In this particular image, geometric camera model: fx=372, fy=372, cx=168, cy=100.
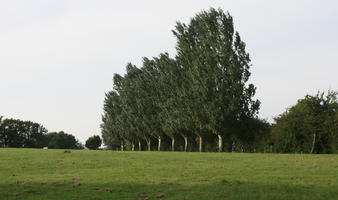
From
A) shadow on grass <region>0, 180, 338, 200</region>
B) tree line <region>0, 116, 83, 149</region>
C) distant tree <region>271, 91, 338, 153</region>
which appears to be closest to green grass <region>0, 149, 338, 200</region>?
shadow on grass <region>0, 180, 338, 200</region>

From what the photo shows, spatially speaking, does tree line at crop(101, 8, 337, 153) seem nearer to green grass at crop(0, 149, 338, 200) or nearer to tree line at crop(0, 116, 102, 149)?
green grass at crop(0, 149, 338, 200)

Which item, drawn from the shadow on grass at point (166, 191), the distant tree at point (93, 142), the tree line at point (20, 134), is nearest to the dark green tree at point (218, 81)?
the shadow on grass at point (166, 191)

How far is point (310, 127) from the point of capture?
5531 cm

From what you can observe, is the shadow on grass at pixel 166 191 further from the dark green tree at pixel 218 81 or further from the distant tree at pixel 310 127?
the distant tree at pixel 310 127

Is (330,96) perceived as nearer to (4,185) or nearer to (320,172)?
(320,172)

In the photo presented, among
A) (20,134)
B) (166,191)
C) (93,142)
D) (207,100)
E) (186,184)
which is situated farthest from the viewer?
(93,142)

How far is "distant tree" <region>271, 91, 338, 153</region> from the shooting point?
54000mm

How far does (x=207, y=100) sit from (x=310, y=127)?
55.2 feet

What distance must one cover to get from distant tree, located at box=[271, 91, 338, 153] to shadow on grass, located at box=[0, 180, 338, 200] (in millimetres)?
41936

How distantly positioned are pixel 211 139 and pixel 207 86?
14490 mm

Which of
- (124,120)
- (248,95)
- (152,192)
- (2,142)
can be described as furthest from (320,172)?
(2,142)

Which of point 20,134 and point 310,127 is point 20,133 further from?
point 310,127

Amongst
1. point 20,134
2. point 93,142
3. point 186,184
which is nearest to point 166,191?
point 186,184

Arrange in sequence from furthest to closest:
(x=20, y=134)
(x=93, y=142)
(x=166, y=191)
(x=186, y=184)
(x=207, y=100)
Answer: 1. (x=93, y=142)
2. (x=20, y=134)
3. (x=207, y=100)
4. (x=186, y=184)
5. (x=166, y=191)
